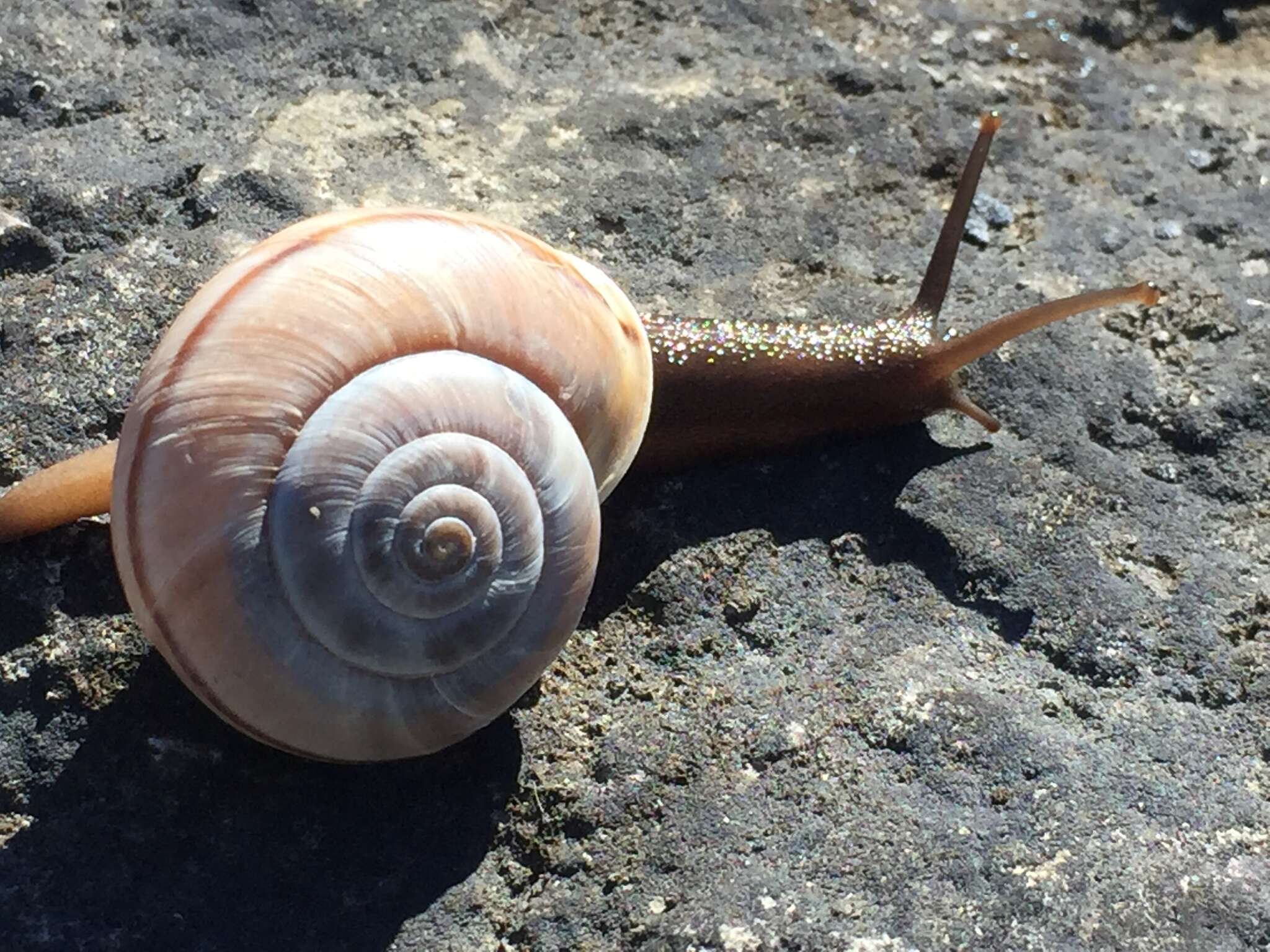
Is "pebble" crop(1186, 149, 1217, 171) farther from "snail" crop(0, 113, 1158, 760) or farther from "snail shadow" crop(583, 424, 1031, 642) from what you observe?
"snail" crop(0, 113, 1158, 760)

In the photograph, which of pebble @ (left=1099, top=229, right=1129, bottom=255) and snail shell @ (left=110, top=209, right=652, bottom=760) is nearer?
snail shell @ (left=110, top=209, right=652, bottom=760)

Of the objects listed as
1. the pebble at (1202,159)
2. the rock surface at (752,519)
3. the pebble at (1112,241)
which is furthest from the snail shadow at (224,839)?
the pebble at (1202,159)

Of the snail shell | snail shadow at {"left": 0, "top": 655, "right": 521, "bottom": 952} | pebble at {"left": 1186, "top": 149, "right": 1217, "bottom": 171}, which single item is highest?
pebble at {"left": 1186, "top": 149, "right": 1217, "bottom": 171}

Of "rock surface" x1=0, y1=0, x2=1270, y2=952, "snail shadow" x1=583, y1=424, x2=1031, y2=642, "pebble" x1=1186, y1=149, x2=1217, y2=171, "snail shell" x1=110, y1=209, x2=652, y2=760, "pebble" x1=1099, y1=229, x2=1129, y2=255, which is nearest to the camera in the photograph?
"snail shell" x1=110, y1=209, x2=652, y2=760

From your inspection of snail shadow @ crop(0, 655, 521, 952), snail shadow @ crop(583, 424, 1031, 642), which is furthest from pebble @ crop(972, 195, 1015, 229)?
snail shadow @ crop(0, 655, 521, 952)

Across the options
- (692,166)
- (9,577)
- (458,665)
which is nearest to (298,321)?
(458,665)

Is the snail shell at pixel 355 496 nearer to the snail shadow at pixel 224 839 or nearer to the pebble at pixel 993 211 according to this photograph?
the snail shadow at pixel 224 839

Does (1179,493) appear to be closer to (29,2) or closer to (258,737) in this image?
(258,737)
